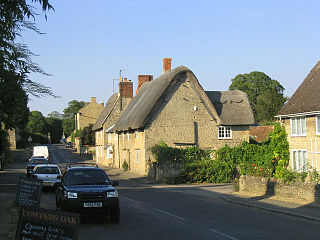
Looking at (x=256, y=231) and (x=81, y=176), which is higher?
(x=81, y=176)

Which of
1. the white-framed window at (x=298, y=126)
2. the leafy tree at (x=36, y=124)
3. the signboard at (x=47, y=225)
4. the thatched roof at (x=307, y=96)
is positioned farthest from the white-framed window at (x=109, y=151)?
the leafy tree at (x=36, y=124)

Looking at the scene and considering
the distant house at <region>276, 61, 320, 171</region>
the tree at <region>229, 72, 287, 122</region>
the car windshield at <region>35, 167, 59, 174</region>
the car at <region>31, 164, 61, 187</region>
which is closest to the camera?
the car at <region>31, 164, 61, 187</region>

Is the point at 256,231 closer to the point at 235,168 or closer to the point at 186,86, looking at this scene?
the point at 235,168

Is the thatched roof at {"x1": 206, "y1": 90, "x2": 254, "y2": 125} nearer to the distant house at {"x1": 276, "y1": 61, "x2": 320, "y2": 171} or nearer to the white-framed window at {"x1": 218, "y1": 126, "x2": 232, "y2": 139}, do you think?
the white-framed window at {"x1": 218, "y1": 126, "x2": 232, "y2": 139}

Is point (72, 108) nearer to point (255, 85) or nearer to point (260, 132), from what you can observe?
point (255, 85)

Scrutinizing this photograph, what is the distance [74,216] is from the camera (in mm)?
7227

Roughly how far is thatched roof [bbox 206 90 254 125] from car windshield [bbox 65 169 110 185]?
25.2 metres

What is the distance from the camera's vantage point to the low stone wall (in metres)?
17.8

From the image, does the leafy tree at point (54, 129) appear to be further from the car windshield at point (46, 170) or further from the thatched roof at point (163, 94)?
the car windshield at point (46, 170)

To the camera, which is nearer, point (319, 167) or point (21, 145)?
point (319, 167)

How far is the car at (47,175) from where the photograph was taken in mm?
24547

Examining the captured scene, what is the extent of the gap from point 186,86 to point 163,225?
86.7 feet

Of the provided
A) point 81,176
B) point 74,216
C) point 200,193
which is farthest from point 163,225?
point 200,193

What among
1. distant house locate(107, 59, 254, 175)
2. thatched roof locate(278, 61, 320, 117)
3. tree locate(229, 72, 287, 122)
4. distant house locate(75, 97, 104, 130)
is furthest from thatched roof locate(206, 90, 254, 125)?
distant house locate(75, 97, 104, 130)
